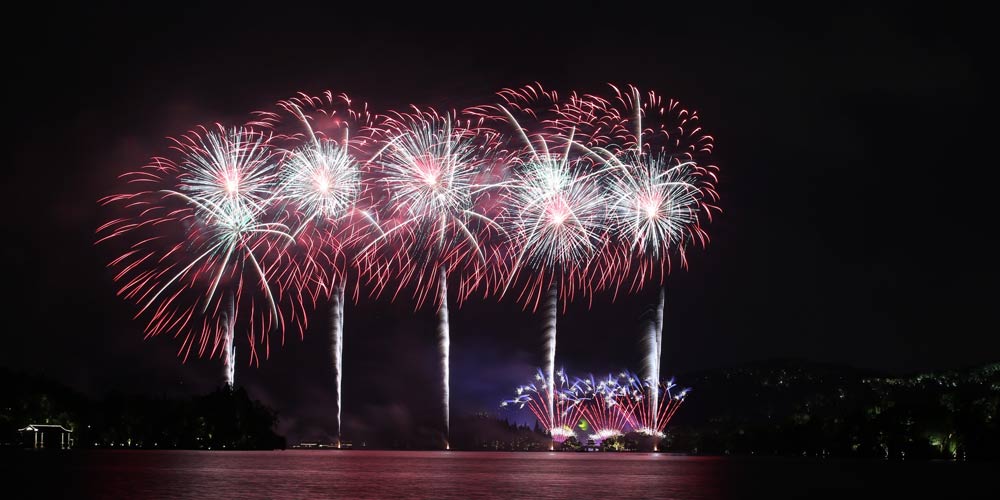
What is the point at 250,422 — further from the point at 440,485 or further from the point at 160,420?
the point at 440,485

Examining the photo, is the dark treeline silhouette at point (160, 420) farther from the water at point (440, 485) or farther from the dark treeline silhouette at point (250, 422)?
the water at point (440, 485)

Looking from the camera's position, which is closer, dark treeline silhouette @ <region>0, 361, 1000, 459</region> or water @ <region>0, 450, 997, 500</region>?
water @ <region>0, 450, 997, 500</region>
